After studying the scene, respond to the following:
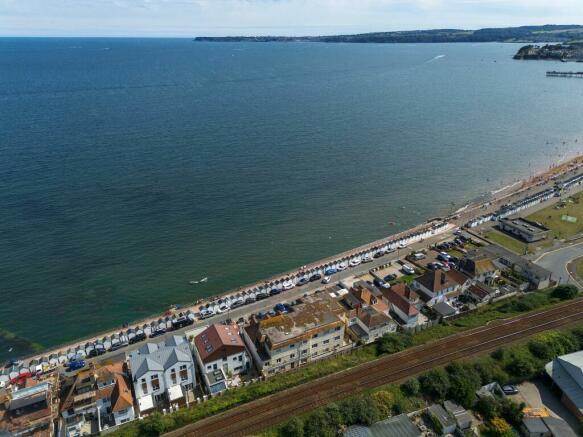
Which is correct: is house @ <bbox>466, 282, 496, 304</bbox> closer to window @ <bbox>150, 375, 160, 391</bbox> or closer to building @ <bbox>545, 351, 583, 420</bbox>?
building @ <bbox>545, 351, 583, 420</bbox>

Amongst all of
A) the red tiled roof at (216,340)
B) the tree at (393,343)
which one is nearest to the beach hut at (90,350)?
the red tiled roof at (216,340)

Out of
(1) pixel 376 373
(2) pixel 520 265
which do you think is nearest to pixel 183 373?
(1) pixel 376 373

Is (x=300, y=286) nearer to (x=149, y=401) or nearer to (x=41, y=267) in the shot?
(x=149, y=401)

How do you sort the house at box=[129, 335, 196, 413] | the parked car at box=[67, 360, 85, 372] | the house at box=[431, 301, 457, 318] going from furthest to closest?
the house at box=[431, 301, 457, 318] → the parked car at box=[67, 360, 85, 372] → the house at box=[129, 335, 196, 413]

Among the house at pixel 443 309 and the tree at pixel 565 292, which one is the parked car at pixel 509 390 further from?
the tree at pixel 565 292

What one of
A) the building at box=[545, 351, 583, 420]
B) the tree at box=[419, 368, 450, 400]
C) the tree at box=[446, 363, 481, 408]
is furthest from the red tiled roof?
the building at box=[545, 351, 583, 420]

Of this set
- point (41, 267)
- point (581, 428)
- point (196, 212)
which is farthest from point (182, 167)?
point (581, 428)
